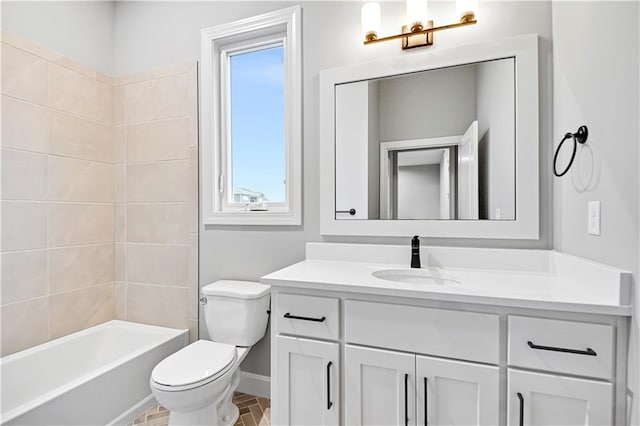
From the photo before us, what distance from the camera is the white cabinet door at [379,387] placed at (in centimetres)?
117

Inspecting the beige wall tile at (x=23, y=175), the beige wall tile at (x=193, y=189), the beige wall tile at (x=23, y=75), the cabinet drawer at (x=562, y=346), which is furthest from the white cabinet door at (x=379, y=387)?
the beige wall tile at (x=23, y=75)

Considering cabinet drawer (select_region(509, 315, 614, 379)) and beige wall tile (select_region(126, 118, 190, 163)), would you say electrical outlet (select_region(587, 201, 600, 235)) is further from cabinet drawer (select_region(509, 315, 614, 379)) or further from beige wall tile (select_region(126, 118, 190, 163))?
beige wall tile (select_region(126, 118, 190, 163))

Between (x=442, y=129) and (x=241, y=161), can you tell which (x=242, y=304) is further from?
(x=442, y=129)

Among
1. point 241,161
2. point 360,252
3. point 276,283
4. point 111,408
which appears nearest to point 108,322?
point 111,408

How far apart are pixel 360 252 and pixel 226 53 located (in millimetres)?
1607

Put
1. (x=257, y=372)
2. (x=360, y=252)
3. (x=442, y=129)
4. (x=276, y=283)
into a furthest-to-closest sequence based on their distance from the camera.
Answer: (x=257, y=372) < (x=360, y=252) < (x=442, y=129) < (x=276, y=283)

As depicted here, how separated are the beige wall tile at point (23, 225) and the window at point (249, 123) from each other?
94 centimetres

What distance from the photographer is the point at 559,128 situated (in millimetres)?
1401

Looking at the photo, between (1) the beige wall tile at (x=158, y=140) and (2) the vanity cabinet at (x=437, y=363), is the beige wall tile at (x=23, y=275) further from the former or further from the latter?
(2) the vanity cabinet at (x=437, y=363)

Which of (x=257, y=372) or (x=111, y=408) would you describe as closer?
(x=111, y=408)

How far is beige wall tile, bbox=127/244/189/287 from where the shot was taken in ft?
7.28

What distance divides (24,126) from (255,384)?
2041mm

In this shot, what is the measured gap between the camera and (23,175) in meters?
1.87

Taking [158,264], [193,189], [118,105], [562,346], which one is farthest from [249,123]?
[562,346]
